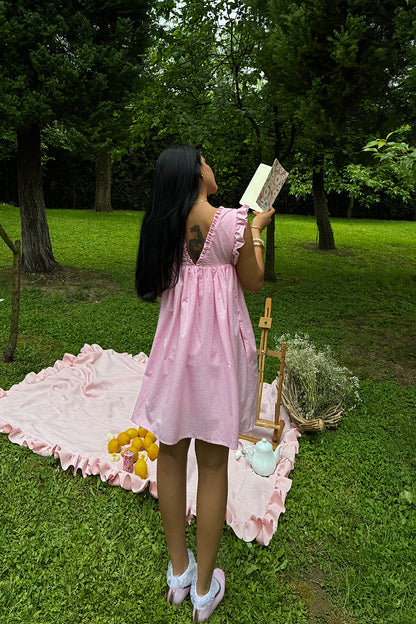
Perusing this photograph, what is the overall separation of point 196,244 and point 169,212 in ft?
0.46

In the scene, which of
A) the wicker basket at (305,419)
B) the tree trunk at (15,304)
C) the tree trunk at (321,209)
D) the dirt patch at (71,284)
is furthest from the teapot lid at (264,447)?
the tree trunk at (321,209)

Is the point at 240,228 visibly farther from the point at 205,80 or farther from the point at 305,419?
the point at 205,80

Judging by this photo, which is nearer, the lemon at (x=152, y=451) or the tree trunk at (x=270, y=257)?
the lemon at (x=152, y=451)

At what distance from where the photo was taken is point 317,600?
5.93ft

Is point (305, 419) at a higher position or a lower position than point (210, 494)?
lower

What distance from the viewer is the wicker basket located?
9.52 feet

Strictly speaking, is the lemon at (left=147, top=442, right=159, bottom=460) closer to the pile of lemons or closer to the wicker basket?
the pile of lemons

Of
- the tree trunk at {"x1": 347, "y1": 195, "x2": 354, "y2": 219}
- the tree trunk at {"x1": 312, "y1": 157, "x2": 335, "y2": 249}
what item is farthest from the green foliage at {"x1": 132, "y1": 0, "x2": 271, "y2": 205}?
the tree trunk at {"x1": 347, "y1": 195, "x2": 354, "y2": 219}

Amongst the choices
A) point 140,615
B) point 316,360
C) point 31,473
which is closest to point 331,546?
point 140,615

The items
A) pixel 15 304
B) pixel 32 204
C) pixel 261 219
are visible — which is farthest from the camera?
pixel 32 204

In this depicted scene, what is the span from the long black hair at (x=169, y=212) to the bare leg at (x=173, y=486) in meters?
0.61

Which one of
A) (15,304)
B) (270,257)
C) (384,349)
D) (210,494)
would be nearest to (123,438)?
(210,494)

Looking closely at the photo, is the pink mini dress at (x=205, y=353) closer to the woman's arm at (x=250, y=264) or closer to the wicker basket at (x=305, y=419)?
the woman's arm at (x=250, y=264)

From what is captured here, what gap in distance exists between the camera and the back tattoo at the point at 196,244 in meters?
1.45
